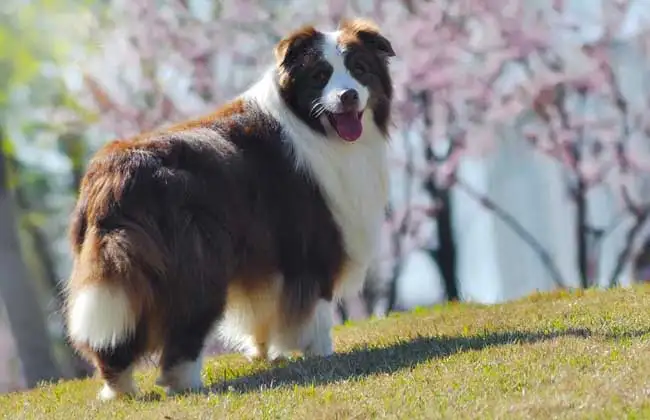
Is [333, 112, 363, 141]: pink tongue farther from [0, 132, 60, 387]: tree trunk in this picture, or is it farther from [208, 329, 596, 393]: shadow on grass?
[0, 132, 60, 387]: tree trunk

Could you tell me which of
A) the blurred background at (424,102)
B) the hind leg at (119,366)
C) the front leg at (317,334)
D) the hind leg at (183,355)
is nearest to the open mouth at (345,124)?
the front leg at (317,334)

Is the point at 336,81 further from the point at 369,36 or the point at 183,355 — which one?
the point at 183,355

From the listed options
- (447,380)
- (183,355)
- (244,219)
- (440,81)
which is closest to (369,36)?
(244,219)

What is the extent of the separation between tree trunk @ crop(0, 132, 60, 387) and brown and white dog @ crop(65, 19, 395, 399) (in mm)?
10987

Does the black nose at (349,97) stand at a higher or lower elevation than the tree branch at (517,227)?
higher

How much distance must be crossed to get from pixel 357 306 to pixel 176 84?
15.8 ft

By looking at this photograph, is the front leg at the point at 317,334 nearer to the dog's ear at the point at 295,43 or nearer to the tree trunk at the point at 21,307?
the dog's ear at the point at 295,43

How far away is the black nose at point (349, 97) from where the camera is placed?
286 inches

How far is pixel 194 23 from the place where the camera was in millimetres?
18984

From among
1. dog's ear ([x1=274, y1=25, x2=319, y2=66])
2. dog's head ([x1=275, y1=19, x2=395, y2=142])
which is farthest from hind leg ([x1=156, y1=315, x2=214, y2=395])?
dog's ear ([x1=274, y1=25, x2=319, y2=66])

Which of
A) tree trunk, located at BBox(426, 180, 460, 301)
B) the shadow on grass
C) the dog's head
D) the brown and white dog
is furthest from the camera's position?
tree trunk, located at BBox(426, 180, 460, 301)

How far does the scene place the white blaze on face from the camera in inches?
288

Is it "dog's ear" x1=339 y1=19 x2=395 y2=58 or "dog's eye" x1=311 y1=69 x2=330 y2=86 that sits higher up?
"dog's ear" x1=339 y1=19 x2=395 y2=58

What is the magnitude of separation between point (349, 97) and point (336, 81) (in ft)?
0.50
